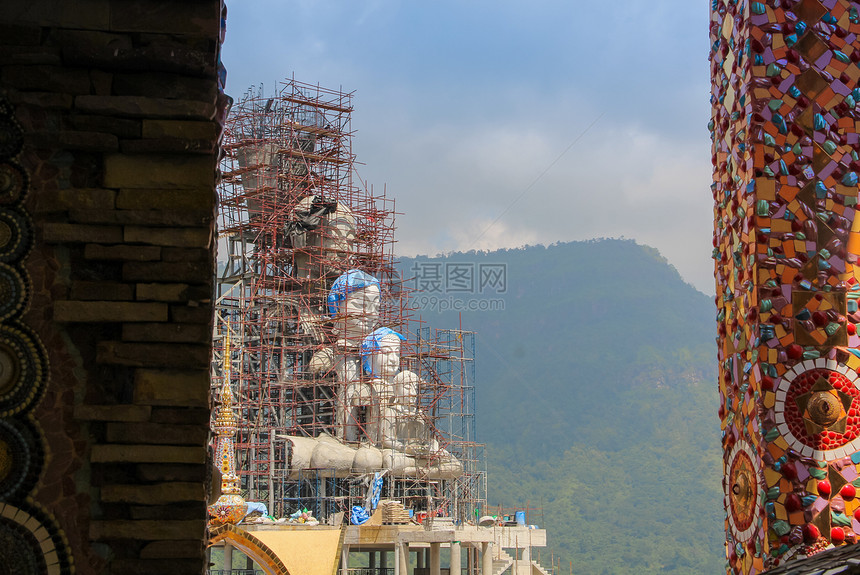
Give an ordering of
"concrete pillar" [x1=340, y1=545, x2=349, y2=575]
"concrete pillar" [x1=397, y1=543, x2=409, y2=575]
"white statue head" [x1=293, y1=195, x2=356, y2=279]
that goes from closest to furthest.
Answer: "concrete pillar" [x1=340, y1=545, x2=349, y2=575], "concrete pillar" [x1=397, y1=543, x2=409, y2=575], "white statue head" [x1=293, y1=195, x2=356, y2=279]

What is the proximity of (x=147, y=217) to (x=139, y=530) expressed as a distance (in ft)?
3.86

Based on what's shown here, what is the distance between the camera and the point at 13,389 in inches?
164

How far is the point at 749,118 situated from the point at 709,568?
6074cm

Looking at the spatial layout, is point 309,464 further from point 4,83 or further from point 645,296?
point 645,296

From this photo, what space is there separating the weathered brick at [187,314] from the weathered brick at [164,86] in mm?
677

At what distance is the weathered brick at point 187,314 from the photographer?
4254mm

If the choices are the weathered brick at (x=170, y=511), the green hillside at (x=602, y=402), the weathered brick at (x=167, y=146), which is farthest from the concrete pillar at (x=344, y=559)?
the green hillside at (x=602, y=402)

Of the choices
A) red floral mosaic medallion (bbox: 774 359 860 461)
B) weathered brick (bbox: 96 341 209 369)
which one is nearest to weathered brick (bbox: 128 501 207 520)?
weathered brick (bbox: 96 341 209 369)

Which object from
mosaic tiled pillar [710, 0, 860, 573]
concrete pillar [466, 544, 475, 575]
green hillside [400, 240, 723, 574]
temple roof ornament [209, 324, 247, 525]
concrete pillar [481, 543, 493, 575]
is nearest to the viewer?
mosaic tiled pillar [710, 0, 860, 573]

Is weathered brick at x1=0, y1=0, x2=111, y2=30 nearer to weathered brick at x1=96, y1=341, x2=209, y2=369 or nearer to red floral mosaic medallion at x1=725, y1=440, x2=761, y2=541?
weathered brick at x1=96, y1=341, x2=209, y2=369

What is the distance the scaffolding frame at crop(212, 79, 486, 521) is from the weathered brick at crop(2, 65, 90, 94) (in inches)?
991

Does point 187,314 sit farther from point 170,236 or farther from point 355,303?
point 355,303

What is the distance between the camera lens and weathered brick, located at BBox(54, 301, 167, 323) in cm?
416

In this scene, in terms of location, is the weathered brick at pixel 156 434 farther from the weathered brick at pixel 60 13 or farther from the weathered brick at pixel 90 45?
the weathered brick at pixel 60 13
